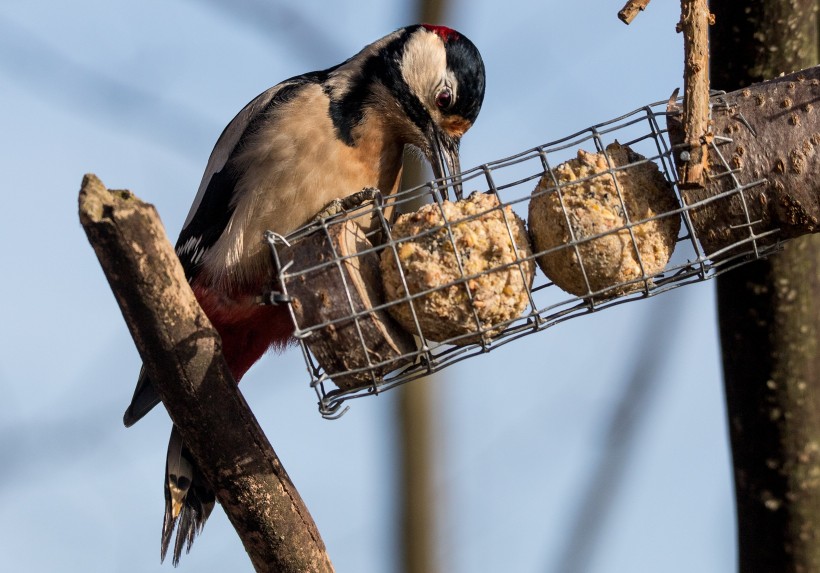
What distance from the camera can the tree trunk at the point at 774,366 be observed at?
→ 3055mm

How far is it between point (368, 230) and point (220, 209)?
90 centimetres

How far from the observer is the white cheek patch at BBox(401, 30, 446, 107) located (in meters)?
3.91

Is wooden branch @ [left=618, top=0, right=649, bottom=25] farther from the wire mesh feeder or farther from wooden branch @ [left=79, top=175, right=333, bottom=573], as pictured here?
wooden branch @ [left=79, top=175, right=333, bottom=573]

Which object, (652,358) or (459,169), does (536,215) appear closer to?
(459,169)

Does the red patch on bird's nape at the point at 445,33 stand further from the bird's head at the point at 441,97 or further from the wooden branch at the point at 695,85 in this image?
the wooden branch at the point at 695,85

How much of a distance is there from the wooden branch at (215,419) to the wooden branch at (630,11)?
1.22 metres

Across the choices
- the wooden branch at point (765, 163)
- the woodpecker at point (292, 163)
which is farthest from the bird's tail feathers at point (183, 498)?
the wooden branch at point (765, 163)

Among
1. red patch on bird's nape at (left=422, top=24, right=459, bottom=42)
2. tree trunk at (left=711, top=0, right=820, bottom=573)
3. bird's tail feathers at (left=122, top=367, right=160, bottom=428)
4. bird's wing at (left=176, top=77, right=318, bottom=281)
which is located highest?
red patch on bird's nape at (left=422, top=24, right=459, bottom=42)

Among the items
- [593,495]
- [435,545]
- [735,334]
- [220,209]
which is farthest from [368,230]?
[593,495]

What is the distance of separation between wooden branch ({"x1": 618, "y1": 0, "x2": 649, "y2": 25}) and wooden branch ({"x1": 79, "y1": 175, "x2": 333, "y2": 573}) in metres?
1.22

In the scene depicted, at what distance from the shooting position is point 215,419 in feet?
8.56

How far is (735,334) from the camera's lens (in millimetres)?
3123

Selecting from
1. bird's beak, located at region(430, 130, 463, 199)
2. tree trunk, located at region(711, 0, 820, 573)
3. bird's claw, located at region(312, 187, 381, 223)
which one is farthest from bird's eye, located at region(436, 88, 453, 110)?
tree trunk, located at region(711, 0, 820, 573)

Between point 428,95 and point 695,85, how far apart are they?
164 centimetres
